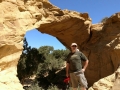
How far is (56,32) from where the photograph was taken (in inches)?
494

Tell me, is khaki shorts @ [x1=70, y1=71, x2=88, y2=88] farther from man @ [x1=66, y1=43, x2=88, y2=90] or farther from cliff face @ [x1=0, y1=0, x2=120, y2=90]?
cliff face @ [x1=0, y1=0, x2=120, y2=90]

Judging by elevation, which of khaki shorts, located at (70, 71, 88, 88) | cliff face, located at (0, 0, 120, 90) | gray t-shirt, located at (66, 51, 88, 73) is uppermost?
cliff face, located at (0, 0, 120, 90)

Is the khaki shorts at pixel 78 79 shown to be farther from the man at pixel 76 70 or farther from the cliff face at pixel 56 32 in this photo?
the cliff face at pixel 56 32

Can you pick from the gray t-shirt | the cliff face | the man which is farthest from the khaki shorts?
the cliff face

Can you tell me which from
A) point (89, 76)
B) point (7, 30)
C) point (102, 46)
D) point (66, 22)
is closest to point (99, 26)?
point (102, 46)

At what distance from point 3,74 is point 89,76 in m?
7.78

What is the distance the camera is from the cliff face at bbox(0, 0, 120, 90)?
292 inches

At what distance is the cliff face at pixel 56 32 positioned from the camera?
7406mm

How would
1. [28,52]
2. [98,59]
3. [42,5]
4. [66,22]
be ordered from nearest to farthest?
1. [42,5]
2. [66,22]
3. [98,59]
4. [28,52]

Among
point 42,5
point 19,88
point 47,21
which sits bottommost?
point 19,88

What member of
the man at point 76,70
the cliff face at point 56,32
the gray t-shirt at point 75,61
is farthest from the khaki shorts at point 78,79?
the cliff face at point 56,32

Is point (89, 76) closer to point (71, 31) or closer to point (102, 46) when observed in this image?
point (102, 46)

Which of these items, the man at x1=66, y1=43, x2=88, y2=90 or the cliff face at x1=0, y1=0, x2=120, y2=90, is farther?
the cliff face at x1=0, y1=0, x2=120, y2=90

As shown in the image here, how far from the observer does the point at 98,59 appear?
1251 centimetres
